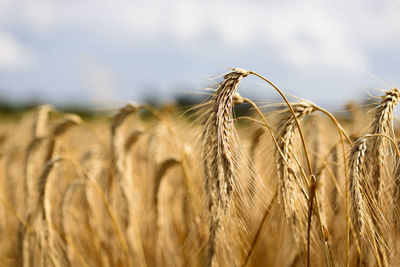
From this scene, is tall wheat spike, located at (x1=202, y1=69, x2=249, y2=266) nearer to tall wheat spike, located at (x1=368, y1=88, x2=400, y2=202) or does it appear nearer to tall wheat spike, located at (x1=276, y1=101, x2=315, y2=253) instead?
tall wheat spike, located at (x1=276, y1=101, x2=315, y2=253)

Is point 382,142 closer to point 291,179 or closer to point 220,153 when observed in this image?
point 291,179

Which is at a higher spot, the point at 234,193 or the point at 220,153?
the point at 220,153

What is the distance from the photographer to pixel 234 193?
1.42m

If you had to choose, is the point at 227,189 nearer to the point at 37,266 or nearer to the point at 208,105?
the point at 208,105

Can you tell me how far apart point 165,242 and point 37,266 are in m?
0.89

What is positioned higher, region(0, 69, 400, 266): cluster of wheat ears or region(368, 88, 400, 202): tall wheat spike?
region(368, 88, 400, 202): tall wheat spike

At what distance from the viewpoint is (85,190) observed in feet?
9.54

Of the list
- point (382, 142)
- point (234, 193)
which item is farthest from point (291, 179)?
point (382, 142)

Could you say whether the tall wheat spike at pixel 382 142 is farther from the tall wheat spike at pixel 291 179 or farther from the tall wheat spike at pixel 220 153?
the tall wheat spike at pixel 220 153

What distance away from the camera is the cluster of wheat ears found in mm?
1436

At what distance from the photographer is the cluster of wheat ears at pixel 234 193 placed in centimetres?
144

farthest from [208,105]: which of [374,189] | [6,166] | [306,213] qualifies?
[6,166]

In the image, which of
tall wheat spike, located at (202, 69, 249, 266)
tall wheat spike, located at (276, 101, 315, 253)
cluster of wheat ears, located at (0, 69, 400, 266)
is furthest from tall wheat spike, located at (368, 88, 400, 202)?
tall wheat spike, located at (202, 69, 249, 266)

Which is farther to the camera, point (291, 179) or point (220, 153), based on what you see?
point (291, 179)
